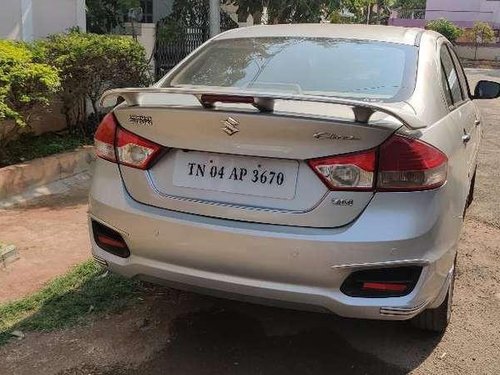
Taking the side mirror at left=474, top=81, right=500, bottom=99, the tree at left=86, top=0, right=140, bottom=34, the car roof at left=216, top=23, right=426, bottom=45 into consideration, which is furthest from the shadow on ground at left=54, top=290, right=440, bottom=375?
the tree at left=86, top=0, right=140, bottom=34

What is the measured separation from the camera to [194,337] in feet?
10.8

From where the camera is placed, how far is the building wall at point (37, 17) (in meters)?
7.06

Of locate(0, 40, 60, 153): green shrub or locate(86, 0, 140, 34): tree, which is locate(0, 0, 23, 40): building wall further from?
locate(86, 0, 140, 34): tree

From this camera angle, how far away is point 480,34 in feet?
113

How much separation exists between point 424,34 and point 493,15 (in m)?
40.7

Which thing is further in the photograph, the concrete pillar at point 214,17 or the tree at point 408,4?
the tree at point 408,4

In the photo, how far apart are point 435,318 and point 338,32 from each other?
179 centimetres

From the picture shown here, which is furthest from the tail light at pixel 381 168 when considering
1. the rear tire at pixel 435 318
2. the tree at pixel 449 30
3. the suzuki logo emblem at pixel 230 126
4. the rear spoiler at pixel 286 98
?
the tree at pixel 449 30

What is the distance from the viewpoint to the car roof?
3631 mm

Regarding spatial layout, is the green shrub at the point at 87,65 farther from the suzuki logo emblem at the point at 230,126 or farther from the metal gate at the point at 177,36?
the suzuki logo emblem at the point at 230,126

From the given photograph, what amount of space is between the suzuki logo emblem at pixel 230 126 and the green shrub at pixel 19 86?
3.24m

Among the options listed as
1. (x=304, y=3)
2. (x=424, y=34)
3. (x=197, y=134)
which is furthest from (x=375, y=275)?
(x=304, y=3)

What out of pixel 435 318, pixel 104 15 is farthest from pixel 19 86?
pixel 104 15

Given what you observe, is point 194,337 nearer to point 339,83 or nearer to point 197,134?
point 197,134
